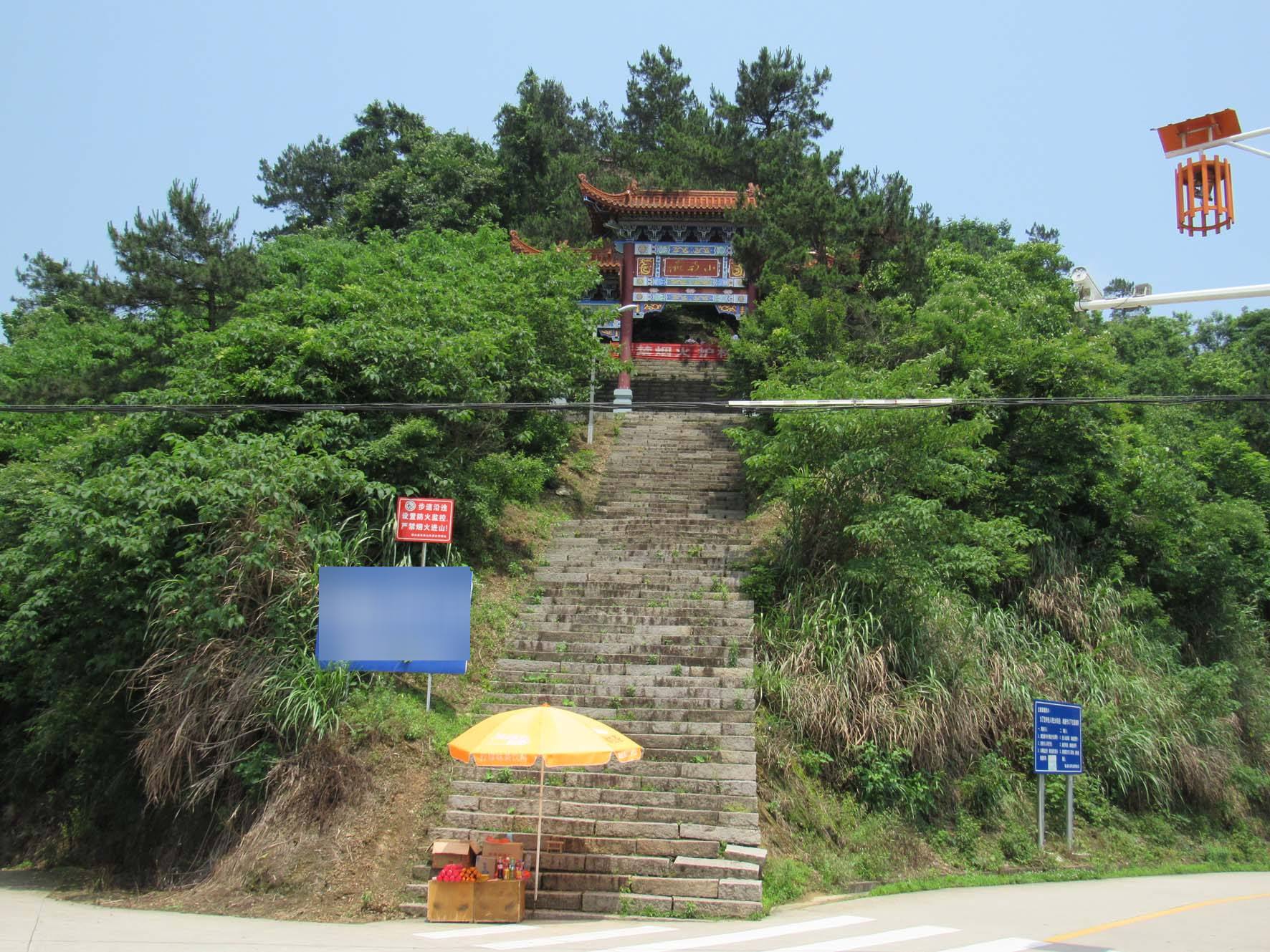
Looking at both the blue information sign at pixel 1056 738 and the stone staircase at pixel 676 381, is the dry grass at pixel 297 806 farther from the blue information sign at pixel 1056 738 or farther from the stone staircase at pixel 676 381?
the stone staircase at pixel 676 381

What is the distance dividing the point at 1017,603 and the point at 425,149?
2689 cm

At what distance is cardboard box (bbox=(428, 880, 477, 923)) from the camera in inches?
364

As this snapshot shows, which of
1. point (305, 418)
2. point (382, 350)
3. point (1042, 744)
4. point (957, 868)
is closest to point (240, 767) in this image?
point (305, 418)

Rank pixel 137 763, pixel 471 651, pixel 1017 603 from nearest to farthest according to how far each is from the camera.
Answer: pixel 137 763, pixel 471 651, pixel 1017 603

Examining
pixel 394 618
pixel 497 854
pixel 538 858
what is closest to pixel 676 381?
pixel 394 618

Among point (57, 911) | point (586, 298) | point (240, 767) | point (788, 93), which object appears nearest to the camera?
point (57, 911)

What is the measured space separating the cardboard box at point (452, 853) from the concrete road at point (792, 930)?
543 millimetres

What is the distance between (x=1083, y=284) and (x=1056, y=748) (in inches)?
422

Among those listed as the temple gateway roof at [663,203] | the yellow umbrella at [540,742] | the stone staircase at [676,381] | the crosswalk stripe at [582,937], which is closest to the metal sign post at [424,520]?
the yellow umbrella at [540,742]

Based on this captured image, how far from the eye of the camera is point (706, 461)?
21.3 meters

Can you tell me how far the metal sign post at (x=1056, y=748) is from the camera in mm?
12461

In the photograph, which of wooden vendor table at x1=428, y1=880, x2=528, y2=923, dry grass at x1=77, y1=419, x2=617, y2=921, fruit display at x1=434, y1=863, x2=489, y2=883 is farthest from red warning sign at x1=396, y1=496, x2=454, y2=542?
wooden vendor table at x1=428, y1=880, x2=528, y2=923

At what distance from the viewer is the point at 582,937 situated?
8.62 metres

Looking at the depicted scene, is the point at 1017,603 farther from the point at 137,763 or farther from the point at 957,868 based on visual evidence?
the point at 137,763
